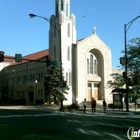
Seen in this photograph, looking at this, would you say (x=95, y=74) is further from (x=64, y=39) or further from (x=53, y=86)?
(x=53, y=86)

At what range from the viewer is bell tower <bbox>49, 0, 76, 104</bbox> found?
5116cm

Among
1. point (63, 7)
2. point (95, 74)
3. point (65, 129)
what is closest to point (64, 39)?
point (63, 7)

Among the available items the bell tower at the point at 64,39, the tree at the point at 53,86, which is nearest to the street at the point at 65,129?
the tree at the point at 53,86

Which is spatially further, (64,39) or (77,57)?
(77,57)

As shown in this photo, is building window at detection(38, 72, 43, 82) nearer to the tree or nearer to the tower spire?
the tree

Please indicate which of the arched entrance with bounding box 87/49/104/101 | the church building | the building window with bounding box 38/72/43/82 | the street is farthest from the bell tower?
the street

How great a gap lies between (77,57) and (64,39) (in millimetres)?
4235

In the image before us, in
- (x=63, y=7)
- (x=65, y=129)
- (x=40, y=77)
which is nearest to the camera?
(x=65, y=129)

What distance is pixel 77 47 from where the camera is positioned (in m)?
52.3

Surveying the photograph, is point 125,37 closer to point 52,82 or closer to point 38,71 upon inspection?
Result: point 52,82

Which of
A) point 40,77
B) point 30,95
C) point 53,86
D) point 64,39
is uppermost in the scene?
point 64,39

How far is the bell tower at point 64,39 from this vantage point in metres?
51.2

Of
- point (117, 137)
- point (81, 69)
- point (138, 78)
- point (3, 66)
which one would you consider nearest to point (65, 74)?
point (81, 69)

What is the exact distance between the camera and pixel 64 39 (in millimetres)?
51375
